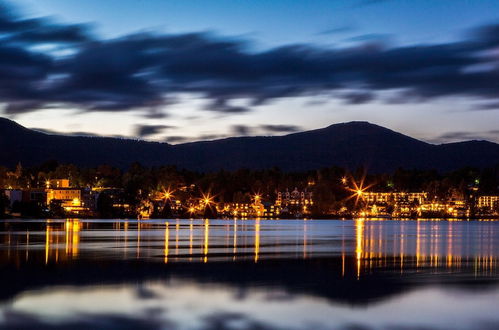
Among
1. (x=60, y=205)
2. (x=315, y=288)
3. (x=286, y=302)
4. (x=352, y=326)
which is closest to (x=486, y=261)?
(x=315, y=288)

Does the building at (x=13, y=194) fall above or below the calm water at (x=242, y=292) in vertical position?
above

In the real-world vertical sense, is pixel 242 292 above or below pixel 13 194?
below

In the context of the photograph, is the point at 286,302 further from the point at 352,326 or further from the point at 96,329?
the point at 96,329

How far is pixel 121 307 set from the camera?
21.2 meters

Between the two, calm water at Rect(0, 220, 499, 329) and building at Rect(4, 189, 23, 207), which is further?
building at Rect(4, 189, 23, 207)

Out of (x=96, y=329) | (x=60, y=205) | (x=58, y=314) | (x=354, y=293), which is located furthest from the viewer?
(x=60, y=205)

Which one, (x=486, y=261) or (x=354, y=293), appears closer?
(x=354, y=293)

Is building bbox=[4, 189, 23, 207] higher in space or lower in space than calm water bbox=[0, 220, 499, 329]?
higher

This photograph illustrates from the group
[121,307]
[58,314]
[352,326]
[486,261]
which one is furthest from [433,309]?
[486,261]

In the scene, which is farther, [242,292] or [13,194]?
[13,194]

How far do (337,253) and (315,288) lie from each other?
19.8m

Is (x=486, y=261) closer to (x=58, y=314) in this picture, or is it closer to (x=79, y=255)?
(x=79, y=255)

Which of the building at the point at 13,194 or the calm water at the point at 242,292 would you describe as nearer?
the calm water at the point at 242,292

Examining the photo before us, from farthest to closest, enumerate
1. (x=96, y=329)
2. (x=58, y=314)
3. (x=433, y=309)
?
(x=433, y=309), (x=58, y=314), (x=96, y=329)
